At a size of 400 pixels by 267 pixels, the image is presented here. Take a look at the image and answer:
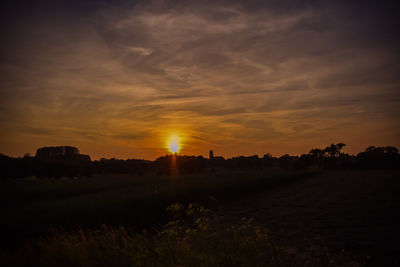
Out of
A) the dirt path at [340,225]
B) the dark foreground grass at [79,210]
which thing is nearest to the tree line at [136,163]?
the dark foreground grass at [79,210]

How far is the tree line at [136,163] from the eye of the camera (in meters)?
41.5

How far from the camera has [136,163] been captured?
81.0 metres

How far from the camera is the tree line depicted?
41516mm

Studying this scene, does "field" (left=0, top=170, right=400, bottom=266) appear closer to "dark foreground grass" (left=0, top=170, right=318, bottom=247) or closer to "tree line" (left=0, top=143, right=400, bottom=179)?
"dark foreground grass" (left=0, top=170, right=318, bottom=247)

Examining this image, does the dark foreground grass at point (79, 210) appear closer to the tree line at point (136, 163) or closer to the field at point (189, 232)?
the field at point (189, 232)

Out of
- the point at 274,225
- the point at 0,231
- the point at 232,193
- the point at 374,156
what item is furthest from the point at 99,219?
the point at 374,156

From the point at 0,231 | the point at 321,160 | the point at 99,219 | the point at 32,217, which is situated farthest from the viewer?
the point at 321,160

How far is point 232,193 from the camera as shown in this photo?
93.0 ft

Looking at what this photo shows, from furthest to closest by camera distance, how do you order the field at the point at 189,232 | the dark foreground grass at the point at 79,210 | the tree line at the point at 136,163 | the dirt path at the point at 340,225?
1. the tree line at the point at 136,163
2. the dark foreground grass at the point at 79,210
3. the dirt path at the point at 340,225
4. the field at the point at 189,232

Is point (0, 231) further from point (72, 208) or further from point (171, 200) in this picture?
point (171, 200)

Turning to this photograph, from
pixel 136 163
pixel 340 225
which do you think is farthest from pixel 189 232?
pixel 136 163

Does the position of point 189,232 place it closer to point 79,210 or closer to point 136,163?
point 79,210

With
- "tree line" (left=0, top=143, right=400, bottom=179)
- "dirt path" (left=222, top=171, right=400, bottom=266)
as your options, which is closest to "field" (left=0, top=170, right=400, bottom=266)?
"dirt path" (left=222, top=171, right=400, bottom=266)

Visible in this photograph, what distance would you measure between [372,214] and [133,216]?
16195 millimetres
